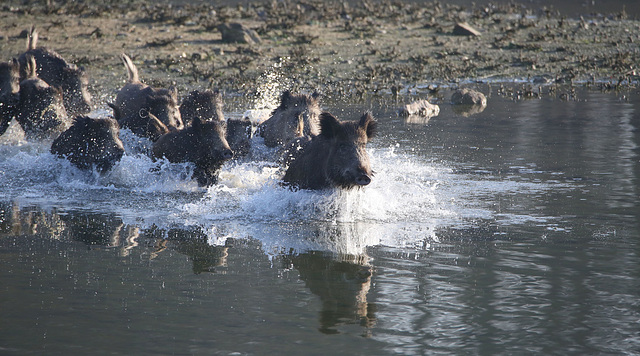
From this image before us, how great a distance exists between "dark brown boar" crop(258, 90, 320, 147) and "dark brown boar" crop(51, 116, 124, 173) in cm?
258

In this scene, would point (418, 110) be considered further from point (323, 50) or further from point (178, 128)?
point (323, 50)

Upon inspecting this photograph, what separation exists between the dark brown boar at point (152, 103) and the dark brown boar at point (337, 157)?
Result: 12.1 feet

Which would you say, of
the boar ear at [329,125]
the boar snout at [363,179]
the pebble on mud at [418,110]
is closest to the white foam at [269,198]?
the boar snout at [363,179]

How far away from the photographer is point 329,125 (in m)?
9.86

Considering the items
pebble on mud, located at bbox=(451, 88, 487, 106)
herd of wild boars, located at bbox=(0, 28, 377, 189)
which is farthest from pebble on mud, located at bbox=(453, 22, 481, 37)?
herd of wild boars, located at bbox=(0, 28, 377, 189)

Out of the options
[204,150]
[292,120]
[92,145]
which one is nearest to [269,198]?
[204,150]

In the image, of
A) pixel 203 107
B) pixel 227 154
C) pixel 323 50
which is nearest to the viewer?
pixel 227 154

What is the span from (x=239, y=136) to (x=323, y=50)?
13.1 meters

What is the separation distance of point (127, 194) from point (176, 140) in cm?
Answer: 148

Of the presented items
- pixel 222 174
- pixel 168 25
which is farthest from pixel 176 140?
pixel 168 25

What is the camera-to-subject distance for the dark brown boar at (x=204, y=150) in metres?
11.7

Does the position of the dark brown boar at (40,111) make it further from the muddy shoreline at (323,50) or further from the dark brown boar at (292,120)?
the muddy shoreline at (323,50)

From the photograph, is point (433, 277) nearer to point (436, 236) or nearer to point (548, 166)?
point (436, 236)

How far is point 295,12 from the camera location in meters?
32.2
